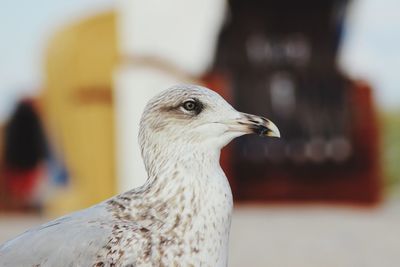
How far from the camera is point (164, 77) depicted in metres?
7.83

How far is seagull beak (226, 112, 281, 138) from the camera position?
7.34ft

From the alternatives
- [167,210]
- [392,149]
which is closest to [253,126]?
[167,210]

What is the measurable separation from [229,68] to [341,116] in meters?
1.26

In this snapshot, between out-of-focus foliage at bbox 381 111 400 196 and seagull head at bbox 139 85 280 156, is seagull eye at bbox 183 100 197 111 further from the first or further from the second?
out-of-focus foliage at bbox 381 111 400 196

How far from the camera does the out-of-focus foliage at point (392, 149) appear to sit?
1608 centimetres

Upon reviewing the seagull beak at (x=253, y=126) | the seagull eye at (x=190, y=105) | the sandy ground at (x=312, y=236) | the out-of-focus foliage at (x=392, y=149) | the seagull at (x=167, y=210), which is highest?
the seagull eye at (x=190, y=105)

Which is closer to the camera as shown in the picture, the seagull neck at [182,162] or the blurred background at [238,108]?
the seagull neck at [182,162]

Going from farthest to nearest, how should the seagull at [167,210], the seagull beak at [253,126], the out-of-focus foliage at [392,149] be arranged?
1. the out-of-focus foliage at [392,149]
2. the seagull beak at [253,126]
3. the seagull at [167,210]

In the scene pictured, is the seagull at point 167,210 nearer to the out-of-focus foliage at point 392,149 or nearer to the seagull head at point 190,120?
the seagull head at point 190,120

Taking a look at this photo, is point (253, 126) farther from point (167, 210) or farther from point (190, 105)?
point (167, 210)

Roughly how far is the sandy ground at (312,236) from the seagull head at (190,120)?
3.34 meters

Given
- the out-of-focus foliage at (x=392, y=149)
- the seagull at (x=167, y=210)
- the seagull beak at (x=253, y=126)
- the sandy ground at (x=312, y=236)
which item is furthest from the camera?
the out-of-focus foliage at (x=392, y=149)

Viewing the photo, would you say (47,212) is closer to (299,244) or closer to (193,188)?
(299,244)

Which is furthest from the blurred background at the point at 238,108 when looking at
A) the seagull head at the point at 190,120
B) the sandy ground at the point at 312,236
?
the seagull head at the point at 190,120
